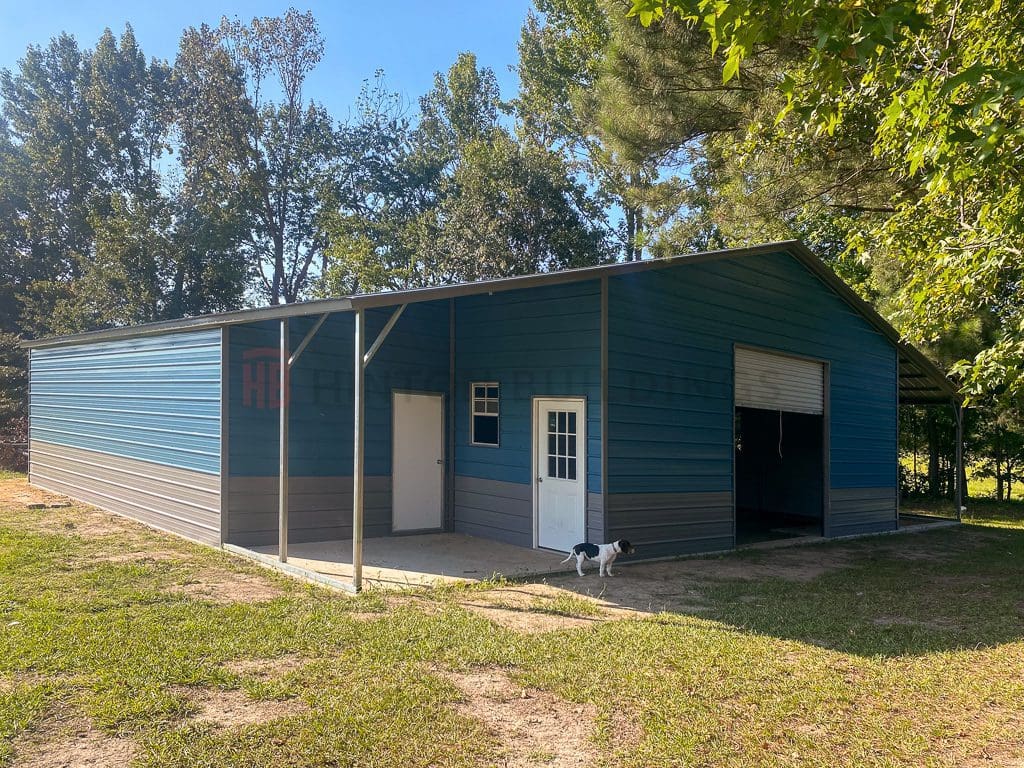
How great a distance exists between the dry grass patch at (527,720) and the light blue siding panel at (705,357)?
384 centimetres

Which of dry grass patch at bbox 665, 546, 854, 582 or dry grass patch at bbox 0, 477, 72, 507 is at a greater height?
dry grass patch at bbox 0, 477, 72, 507

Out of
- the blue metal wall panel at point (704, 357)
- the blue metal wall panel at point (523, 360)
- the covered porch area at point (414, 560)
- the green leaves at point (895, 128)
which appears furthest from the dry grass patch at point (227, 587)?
the green leaves at point (895, 128)

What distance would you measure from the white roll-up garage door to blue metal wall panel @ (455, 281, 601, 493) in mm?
2578

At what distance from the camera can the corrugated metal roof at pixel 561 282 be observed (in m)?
6.63

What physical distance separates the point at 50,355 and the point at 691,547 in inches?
435

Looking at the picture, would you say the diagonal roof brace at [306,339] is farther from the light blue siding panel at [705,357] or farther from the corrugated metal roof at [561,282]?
the light blue siding panel at [705,357]

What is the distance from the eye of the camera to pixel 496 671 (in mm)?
4543

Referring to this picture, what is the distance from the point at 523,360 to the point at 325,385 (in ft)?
7.69

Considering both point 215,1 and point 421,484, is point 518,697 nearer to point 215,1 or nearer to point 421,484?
point 421,484

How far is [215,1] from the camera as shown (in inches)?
972

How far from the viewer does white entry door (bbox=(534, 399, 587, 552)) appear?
318 inches

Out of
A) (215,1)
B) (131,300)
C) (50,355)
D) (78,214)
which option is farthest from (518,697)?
(215,1)

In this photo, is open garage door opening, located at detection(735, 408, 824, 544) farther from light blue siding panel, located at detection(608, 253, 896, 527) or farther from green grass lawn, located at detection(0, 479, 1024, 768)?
green grass lawn, located at detection(0, 479, 1024, 768)

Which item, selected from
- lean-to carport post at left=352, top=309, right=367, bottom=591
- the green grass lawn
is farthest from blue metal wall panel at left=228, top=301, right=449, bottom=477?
lean-to carport post at left=352, top=309, right=367, bottom=591
